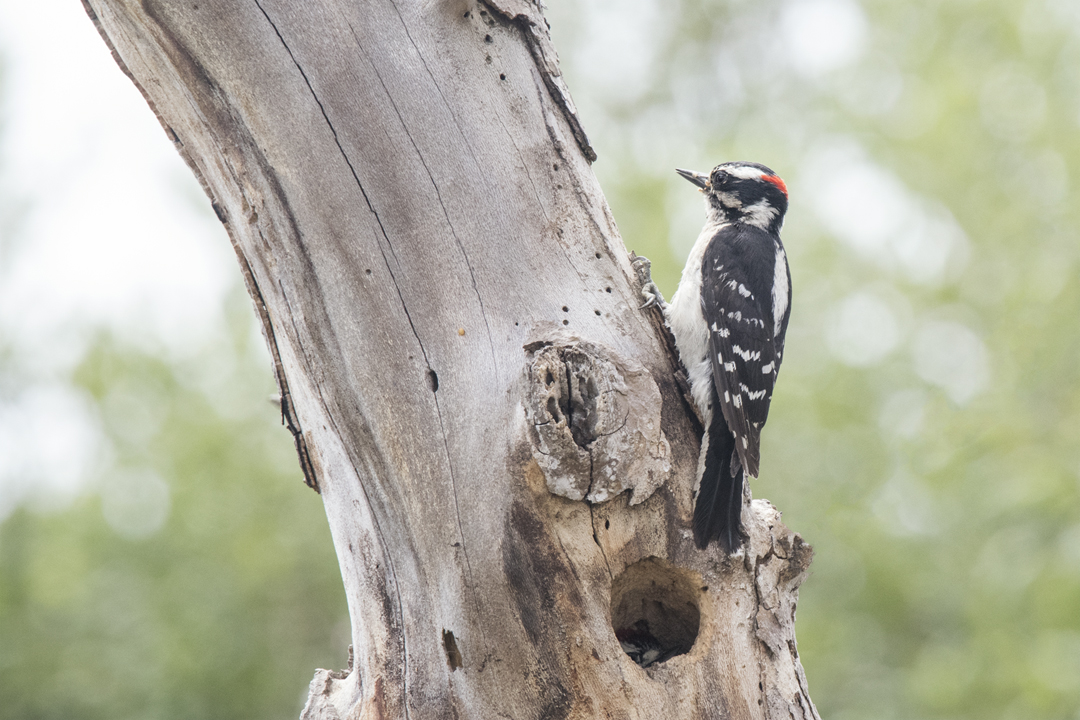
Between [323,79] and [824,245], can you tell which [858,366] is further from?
[323,79]

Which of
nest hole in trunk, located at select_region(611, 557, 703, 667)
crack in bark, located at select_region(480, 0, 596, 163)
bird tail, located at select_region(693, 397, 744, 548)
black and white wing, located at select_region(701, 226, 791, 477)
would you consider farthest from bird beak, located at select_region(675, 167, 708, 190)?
nest hole in trunk, located at select_region(611, 557, 703, 667)

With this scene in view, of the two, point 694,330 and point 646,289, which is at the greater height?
point 694,330

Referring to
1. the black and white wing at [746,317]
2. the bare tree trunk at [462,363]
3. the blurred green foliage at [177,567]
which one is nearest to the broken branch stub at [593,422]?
the bare tree trunk at [462,363]

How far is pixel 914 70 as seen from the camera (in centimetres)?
957

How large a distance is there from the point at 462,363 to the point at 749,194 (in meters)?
2.42

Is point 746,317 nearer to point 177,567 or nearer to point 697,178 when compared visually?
point 697,178

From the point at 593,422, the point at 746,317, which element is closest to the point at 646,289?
the point at 593,422

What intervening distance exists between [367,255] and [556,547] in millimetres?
933

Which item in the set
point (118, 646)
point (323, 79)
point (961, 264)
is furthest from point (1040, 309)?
point (118, 646)

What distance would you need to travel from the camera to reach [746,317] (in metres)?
3.52

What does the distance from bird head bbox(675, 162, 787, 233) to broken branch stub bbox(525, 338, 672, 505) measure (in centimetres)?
219

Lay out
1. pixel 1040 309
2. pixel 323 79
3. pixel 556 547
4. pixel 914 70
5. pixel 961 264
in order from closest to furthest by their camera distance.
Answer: pixel 556 547, pixel 323 79, pixel 1040 309, pixel 961 264, pixel 914 70

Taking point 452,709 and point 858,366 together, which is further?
point 858,366

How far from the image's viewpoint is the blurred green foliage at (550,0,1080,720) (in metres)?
6.16
